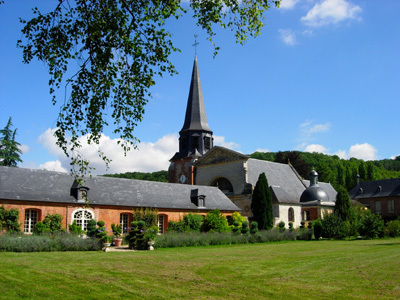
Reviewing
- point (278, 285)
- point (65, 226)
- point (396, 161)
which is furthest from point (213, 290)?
point (396, 161)

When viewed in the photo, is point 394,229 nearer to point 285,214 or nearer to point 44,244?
point 285,214

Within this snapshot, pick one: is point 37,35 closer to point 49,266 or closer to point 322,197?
point 49,266

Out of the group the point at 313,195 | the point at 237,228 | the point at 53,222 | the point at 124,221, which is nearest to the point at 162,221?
the point at 124,221

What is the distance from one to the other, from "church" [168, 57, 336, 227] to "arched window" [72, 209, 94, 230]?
56.9 feet

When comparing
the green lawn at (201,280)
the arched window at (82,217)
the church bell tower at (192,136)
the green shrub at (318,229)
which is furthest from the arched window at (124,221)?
the church bell tower at (192,136)

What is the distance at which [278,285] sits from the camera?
7.64 metres

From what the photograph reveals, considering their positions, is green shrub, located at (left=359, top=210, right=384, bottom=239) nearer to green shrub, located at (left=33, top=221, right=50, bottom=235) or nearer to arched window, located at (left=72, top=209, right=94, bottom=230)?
arched window, located at (left=72, top=209, right=94, bottom=230)

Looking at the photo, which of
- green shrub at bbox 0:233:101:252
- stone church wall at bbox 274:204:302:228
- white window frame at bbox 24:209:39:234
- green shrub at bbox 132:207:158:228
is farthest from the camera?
stone church wall at bbox 274:204:302:228

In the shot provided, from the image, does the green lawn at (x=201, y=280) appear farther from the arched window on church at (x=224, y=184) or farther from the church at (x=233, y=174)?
the arched window on church at (x=224, y=184)

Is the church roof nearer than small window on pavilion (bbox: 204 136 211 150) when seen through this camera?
Yes

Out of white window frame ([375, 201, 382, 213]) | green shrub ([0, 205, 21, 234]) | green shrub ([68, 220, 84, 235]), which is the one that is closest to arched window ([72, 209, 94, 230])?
green shrub ([68, 220, 84, 235])

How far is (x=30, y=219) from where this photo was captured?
22.8 meters

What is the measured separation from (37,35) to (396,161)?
332 ft

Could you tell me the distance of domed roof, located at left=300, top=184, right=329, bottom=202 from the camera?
39000 mm
